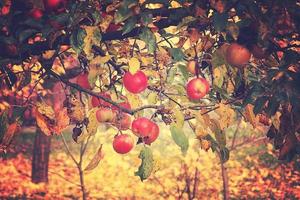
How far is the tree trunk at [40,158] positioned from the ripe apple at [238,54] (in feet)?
20.8

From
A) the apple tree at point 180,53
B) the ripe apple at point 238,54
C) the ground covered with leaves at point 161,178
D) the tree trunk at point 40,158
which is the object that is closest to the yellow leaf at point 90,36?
the apple tree at point 180,53

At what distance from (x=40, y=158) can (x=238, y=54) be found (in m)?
6.58

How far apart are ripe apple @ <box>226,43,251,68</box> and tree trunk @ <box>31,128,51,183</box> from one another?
20.8 ft

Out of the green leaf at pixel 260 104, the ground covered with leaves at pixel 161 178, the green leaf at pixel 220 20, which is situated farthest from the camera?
the ground covered with leaves at pixel 161 178

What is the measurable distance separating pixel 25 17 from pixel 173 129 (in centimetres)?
118

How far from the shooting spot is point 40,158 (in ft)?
25.3

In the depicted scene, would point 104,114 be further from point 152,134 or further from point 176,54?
point 176,54

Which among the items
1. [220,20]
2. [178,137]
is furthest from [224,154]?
[220,20]

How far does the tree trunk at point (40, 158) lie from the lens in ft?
25.1

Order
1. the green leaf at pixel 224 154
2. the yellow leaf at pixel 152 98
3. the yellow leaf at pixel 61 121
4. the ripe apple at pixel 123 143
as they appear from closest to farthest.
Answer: the green leaf at pixel 224 154 → the ripe apple at pixel 123 143 → the yellow leaf at pixel 61 121 → the yellow leaf at pixel 152 98

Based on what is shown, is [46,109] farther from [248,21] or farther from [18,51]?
[248,21]

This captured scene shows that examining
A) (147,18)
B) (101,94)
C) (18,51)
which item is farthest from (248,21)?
(18,51)

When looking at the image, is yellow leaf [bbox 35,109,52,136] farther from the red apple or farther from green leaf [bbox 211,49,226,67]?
green leaf [bbox 211,49,226,67]

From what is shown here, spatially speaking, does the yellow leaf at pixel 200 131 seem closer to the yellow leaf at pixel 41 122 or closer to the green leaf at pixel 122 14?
the green leaf at pixel 122 14
